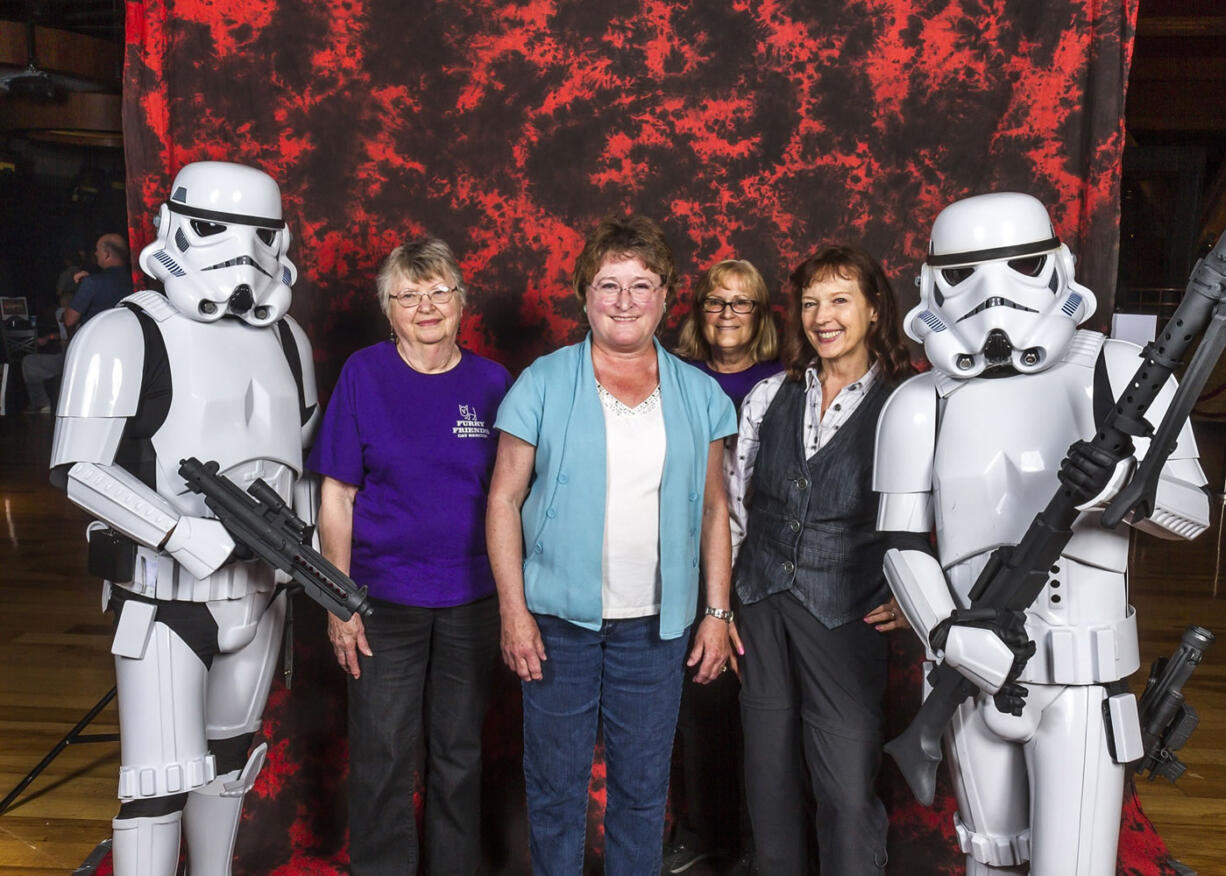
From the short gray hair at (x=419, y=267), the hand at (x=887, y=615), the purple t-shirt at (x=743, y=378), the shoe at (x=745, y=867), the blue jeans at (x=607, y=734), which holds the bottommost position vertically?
the shoe at (x=745, y=867)

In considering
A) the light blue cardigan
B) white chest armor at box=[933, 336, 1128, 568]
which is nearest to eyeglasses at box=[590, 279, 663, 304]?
the light blue cardigan

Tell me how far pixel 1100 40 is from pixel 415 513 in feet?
6.91

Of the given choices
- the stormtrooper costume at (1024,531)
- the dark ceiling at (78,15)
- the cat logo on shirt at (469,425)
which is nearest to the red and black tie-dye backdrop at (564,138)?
the cat logo on shirt at (469,425)

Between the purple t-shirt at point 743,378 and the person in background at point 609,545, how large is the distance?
31 cm

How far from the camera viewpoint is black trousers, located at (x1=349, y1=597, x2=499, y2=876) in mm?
2355

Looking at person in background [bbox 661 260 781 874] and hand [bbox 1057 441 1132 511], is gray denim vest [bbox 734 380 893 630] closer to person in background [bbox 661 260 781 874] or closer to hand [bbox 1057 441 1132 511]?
person in background [bbox 661 260 781 874]

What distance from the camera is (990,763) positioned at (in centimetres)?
196

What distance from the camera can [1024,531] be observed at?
1.93m

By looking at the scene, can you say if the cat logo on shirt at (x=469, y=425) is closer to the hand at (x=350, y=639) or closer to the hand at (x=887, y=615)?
the hand at (x=350, y=639)

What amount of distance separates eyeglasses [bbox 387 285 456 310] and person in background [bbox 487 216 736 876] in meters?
0.29

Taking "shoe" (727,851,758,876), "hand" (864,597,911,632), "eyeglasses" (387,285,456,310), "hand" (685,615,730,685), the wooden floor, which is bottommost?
"shoe" (727,851,758,876)

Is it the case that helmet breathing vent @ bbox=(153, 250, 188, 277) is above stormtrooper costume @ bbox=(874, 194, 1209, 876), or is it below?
above

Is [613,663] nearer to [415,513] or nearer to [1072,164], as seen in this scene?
[415,513]

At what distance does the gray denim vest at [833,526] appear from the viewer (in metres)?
2.20
